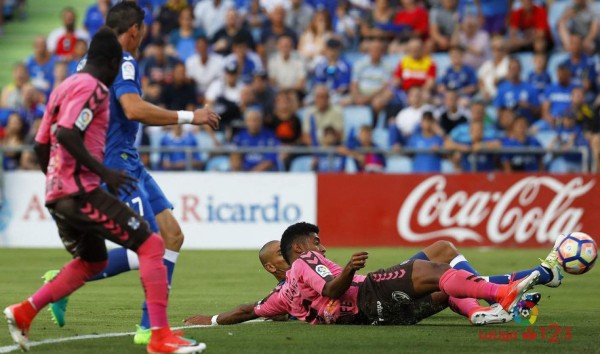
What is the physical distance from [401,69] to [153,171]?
5361mm

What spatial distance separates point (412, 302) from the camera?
9273 millimetres

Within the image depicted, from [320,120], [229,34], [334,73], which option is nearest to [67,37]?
[229,34]

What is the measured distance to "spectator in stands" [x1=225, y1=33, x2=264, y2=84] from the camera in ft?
73.1

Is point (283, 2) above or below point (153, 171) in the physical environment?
above

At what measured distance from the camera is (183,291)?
1338cm

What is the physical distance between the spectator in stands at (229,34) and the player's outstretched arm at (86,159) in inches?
604

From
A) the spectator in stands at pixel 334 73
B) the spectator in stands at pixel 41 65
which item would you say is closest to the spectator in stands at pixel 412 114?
the spectator in stands at pixel 334 73

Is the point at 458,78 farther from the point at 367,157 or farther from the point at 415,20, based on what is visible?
Answer: the point at 367,157

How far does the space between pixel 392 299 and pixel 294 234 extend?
1.14 m

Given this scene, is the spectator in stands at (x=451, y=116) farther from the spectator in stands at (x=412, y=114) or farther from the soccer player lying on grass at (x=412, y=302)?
the soccer player lying on grass at (x=412, y=302)

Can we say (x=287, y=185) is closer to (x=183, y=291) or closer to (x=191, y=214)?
(x=191, y=214)

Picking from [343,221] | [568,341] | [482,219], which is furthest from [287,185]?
[568,341]

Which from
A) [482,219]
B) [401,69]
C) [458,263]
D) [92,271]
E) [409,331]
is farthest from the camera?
[401,69]

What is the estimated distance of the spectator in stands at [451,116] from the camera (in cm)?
2078
